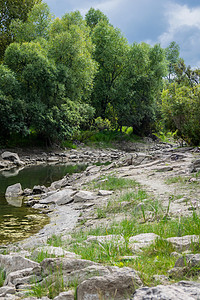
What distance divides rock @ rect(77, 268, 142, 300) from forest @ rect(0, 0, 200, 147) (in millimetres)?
22760

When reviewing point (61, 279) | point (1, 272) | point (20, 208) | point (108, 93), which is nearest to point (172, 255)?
point (61, 279)

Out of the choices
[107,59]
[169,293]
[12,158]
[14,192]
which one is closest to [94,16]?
[107,59]

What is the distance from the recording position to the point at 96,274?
2875mm

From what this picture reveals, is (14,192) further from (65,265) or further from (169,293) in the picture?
(169,293)

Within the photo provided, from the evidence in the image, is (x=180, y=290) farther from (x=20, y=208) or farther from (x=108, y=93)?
(x=108, y=93)

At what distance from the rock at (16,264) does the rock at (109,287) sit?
1.22 metres

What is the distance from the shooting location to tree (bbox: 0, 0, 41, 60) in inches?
1470

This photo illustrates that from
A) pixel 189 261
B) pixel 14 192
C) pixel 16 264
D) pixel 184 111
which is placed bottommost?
pixel 14 192

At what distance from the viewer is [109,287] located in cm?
266

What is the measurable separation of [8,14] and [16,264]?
133 feet

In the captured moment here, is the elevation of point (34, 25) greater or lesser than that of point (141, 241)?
greater

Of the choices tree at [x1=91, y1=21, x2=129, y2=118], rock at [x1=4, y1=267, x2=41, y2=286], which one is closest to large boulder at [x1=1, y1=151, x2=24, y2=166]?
rock at [x1=4, y1=267, x2=41, y2=286]

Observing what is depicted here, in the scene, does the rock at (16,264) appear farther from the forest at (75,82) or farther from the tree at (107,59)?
the tree at (107,59)

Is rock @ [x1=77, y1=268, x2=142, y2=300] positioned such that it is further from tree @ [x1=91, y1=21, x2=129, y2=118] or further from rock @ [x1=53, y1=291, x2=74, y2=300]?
tree @ [x1=91, y1=21, x2=129, y2=118]
